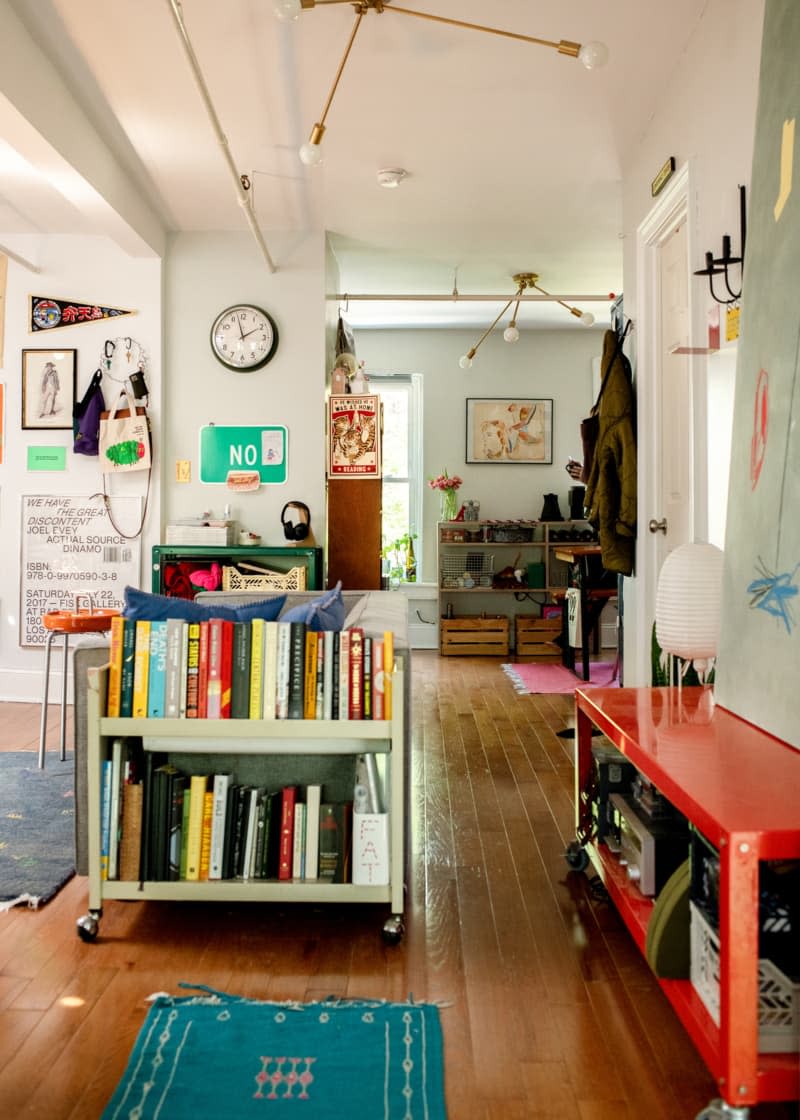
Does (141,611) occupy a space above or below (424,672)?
above

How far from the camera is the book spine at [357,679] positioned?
2.40m

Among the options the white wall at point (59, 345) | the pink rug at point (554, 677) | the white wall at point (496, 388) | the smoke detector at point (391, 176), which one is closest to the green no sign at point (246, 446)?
the white wall at point (59, 345)

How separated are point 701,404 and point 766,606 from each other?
1.41 metres

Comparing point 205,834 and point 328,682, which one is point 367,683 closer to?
point 328,682

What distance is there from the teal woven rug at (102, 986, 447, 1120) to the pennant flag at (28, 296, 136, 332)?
4529mm

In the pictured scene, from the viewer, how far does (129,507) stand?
5660 millimetres

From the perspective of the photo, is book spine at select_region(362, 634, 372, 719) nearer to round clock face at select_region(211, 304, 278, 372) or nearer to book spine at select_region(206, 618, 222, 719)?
book spine at select_region(206, 618, 222, 719)

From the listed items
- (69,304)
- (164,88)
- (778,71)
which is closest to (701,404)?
(778,71)

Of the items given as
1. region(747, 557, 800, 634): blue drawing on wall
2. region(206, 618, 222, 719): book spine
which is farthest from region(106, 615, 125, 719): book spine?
region(747, 557, 800, 634): blue drawing on wall

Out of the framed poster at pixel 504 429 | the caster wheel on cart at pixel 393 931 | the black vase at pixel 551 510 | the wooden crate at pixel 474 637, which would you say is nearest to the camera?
the caster wheel on cart at pixel 393 931

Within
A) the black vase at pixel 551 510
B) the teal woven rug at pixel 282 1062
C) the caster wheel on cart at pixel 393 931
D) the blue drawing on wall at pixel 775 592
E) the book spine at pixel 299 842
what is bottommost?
the teal woven rug at pixel 282 1062

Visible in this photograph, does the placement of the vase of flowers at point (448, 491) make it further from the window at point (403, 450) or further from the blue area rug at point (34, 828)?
the blue area rug at point (34, 828)

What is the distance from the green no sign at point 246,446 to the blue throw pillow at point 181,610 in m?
3.10

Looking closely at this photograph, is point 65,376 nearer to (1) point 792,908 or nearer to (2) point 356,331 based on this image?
(2) point 356,331
